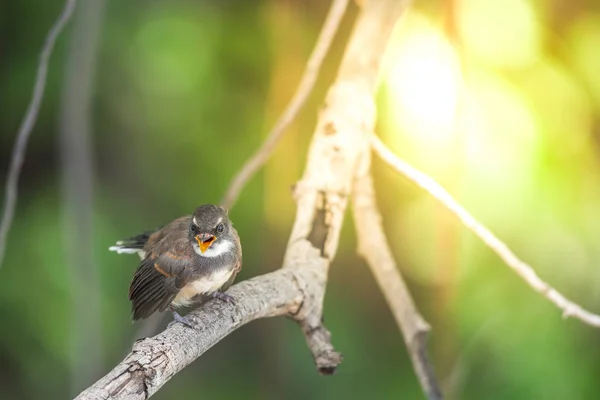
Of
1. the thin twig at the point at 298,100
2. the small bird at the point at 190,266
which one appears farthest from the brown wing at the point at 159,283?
the thin twig at the point at 298,100

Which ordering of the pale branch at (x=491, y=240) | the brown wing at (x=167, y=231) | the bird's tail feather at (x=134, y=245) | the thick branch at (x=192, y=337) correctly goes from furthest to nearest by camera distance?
1. the pale branch at (x=491, y=240)
2. the bird's tail feather at (x=134, y=245)
3. the brown wing at (x=167, y=231)
4. the thick branch at (x=192, y=337)

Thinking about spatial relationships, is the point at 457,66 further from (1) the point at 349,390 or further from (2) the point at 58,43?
(2) the point at 58,43

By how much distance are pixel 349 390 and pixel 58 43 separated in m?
1.47

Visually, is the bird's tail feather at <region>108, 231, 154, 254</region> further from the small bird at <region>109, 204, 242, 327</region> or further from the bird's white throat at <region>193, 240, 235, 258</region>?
the bird's white throat at <region>193, 240, 235, 258</region>

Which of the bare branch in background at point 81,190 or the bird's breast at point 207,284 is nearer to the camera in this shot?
the bird's breast at point 207,284

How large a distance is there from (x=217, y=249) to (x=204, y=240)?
0.07 metres

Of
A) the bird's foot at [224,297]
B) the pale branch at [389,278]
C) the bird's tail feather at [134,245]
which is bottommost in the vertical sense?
the pale branch at [389,278]

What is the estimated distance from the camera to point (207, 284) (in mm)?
1766

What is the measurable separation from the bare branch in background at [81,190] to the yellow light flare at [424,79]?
3.19 feet

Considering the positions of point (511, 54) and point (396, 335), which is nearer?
point (511, 54)

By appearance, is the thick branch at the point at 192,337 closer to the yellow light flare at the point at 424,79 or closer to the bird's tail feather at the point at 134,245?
the bird's tail feather at the point at 134,245

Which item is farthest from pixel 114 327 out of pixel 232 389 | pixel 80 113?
pixel 80 113

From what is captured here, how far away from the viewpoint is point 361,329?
2494 millimetres

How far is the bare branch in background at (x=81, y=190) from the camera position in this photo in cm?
246
